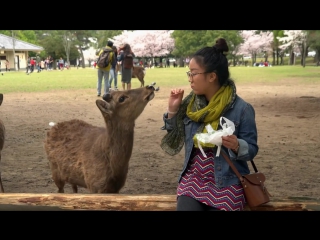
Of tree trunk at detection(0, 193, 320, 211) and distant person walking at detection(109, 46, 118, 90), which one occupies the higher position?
distant person walking at detection(109, 46, 118, 90)

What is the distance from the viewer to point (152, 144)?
6.21 m

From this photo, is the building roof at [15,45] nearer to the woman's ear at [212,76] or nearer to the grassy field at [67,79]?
the grassy field at [67,79]

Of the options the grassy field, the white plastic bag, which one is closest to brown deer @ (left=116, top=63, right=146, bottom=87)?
the grassy field

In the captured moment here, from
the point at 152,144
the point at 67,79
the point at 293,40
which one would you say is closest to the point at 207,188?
the point at 152,144

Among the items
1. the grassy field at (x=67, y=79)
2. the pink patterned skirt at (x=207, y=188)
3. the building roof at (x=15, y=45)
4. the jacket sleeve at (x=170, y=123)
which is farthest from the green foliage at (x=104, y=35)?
the pink patterned skirt at (x=207, y=188)

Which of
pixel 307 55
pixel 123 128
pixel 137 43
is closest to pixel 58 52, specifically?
pixel 137 43

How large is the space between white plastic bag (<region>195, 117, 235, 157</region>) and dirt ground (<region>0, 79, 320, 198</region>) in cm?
214

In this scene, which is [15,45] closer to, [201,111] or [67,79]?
[67,79]

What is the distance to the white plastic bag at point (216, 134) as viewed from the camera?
2412 mm

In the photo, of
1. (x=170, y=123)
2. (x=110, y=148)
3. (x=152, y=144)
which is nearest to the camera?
(x=170, y=123)

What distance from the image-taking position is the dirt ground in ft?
15.6

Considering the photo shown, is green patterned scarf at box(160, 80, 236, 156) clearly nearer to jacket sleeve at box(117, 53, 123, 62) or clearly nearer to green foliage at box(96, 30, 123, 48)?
jacket sleeve at box(117, 53, 123, 62)

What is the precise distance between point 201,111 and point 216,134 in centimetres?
20

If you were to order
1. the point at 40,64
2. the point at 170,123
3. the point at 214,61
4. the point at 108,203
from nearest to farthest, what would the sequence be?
the point at 214,61
the point at 170,123
the point at 108,203
the point at 40,64
